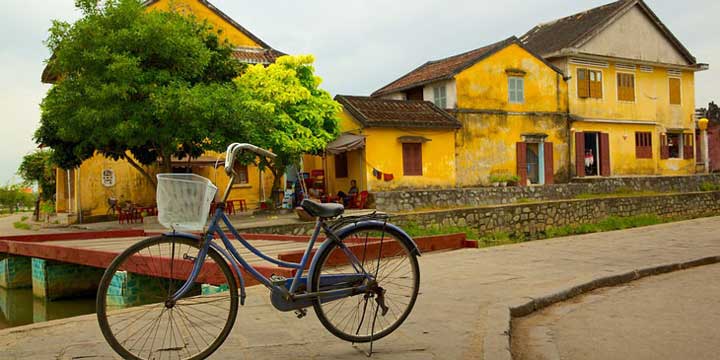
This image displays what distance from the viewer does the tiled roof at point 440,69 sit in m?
24.3

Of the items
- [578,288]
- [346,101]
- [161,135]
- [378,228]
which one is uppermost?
[346,101]

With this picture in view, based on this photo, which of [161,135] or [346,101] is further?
[346,101]

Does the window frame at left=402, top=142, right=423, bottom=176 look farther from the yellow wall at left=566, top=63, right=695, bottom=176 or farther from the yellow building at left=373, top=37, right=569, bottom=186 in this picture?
the yellow wall at left=566, top=63, right=695, bottom=176

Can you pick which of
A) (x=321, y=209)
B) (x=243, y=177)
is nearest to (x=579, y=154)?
(x=243, y=177)

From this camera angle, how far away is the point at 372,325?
418 centimetres

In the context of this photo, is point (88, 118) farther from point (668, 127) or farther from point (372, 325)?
point (668, 127)

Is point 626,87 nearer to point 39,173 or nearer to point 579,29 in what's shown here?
point 579,29

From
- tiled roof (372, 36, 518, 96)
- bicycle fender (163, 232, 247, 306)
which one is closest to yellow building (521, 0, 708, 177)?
tiled roof (372, 36, 518, 96)

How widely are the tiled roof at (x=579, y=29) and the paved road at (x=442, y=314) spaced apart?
18.8 meters

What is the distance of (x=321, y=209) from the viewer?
4.04m

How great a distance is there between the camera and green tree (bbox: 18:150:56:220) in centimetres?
2923

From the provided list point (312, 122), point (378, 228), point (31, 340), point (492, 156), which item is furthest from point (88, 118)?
point (492, 156)

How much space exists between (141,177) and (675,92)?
2473 centimetres

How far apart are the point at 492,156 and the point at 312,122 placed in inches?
344
